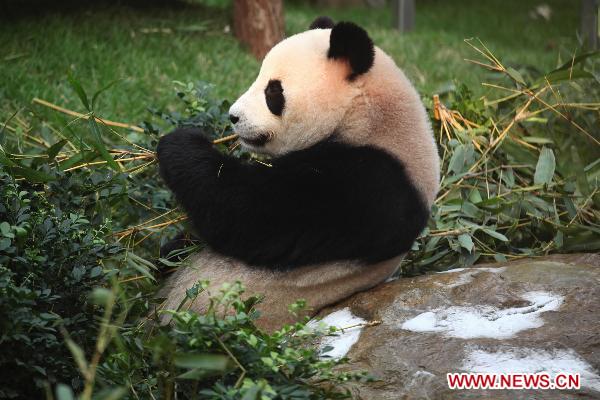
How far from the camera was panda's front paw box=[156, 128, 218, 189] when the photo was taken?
9.64 ft

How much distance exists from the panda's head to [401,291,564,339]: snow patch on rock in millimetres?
801

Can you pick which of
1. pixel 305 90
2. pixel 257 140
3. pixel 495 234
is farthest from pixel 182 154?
pixel 495 234

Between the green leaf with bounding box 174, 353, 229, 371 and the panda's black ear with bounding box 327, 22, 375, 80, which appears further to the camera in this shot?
the panda's black ear with bounding box 327, 22, 375, 80

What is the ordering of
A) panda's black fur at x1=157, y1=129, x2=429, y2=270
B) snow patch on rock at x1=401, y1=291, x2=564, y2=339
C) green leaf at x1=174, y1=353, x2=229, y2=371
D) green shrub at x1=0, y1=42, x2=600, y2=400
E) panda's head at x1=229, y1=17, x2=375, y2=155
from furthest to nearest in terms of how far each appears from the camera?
panda's head at x1=229, y1=17, x2=375, y2=155 < panda's black fur at x1=157, y1=129, x2=429, y2=270 < snow patch on rock at x1=401, y1=291, x2=564, y2=339 < green shrub at x1=0, y1=42, x2=600, y2=400 < green leaf at x1=174, y1=353, x2=229, y2=371

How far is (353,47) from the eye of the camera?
280 centimetres

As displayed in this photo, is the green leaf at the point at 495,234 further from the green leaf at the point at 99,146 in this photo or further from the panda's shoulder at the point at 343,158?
the green leaf at the point at 99,146

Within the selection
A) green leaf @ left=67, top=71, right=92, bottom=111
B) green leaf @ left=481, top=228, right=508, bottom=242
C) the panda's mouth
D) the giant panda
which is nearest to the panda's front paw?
the giant panda

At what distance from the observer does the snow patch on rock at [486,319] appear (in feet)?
8.64

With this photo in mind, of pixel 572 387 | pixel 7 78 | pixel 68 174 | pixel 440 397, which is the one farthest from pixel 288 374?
pixel 7 78

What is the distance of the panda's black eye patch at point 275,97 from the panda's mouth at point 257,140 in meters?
0.10

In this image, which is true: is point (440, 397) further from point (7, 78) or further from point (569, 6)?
point (569, 6)

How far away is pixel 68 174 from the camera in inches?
123

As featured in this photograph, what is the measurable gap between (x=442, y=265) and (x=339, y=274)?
0.93m

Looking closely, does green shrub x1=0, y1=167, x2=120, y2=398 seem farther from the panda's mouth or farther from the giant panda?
the panda's mouth
